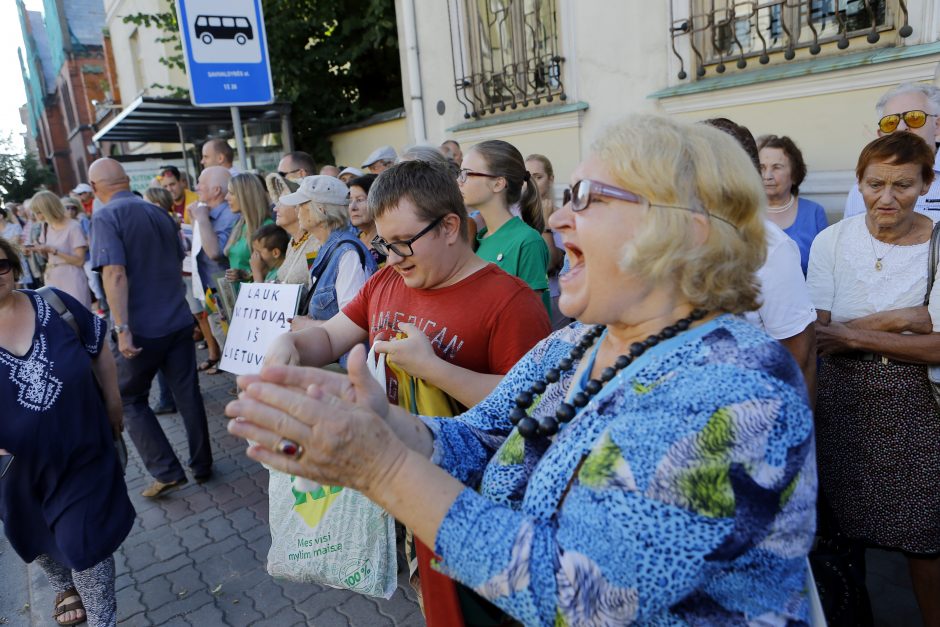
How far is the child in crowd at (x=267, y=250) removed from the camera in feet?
14.6

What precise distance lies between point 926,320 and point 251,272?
444cm

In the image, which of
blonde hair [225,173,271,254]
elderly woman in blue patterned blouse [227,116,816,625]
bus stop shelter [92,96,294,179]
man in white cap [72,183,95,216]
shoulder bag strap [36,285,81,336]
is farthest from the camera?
man in white cap [72,183,95,216]

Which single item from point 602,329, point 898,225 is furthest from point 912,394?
point 602,329

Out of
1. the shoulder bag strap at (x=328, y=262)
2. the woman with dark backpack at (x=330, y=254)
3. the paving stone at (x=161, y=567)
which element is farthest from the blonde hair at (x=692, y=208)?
the paving stone at (x=161, y=567)

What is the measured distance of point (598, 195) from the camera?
4.11 ft

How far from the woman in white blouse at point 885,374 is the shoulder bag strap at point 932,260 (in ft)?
0.04

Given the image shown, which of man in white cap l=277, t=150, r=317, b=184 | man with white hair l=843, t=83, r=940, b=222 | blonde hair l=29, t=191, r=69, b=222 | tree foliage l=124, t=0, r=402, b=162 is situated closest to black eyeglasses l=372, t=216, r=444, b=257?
man with white hair l=843, t=83, r=940, b=222

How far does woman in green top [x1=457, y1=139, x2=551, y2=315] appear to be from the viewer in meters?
3.10

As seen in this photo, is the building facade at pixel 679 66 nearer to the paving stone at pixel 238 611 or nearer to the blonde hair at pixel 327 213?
the blonde hair at pixel 327 213

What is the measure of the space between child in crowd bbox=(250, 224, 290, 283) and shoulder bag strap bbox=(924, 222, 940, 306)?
3.73m

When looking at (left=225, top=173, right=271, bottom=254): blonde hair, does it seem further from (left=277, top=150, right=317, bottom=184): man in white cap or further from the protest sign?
(left=277, top=150, right=317, bottom=184): man in white cap

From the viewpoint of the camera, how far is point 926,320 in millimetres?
2180

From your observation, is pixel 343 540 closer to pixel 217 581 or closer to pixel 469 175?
pixel 217 581

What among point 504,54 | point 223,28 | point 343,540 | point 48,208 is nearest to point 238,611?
point 343,540
